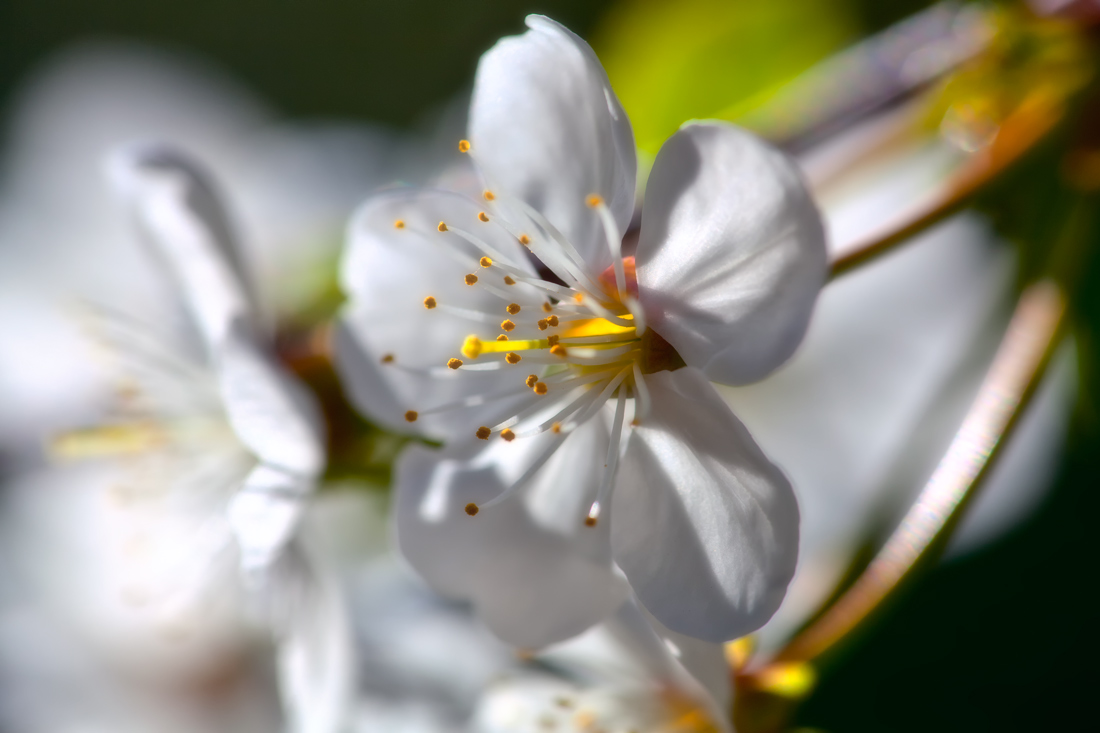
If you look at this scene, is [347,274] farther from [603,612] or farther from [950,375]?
[950,375]

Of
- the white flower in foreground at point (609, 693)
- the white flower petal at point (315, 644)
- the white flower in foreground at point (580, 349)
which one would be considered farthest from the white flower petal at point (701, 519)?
the white flower petal at point (315, 644)

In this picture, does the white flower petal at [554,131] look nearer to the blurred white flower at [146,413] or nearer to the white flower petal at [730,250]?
the white flower petal at [730,250]

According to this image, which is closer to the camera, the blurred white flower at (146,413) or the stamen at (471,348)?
the stamen at (471,348)

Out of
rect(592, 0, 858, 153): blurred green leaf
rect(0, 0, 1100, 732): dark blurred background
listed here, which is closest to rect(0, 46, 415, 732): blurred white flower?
rect(592, 0, 858, 153): blurred green leaf

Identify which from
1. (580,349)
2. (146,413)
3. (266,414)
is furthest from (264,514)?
(146,413)

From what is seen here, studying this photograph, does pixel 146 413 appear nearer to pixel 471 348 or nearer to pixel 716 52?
pixel 471 348

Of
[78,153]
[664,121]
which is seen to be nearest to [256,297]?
[664,121]
